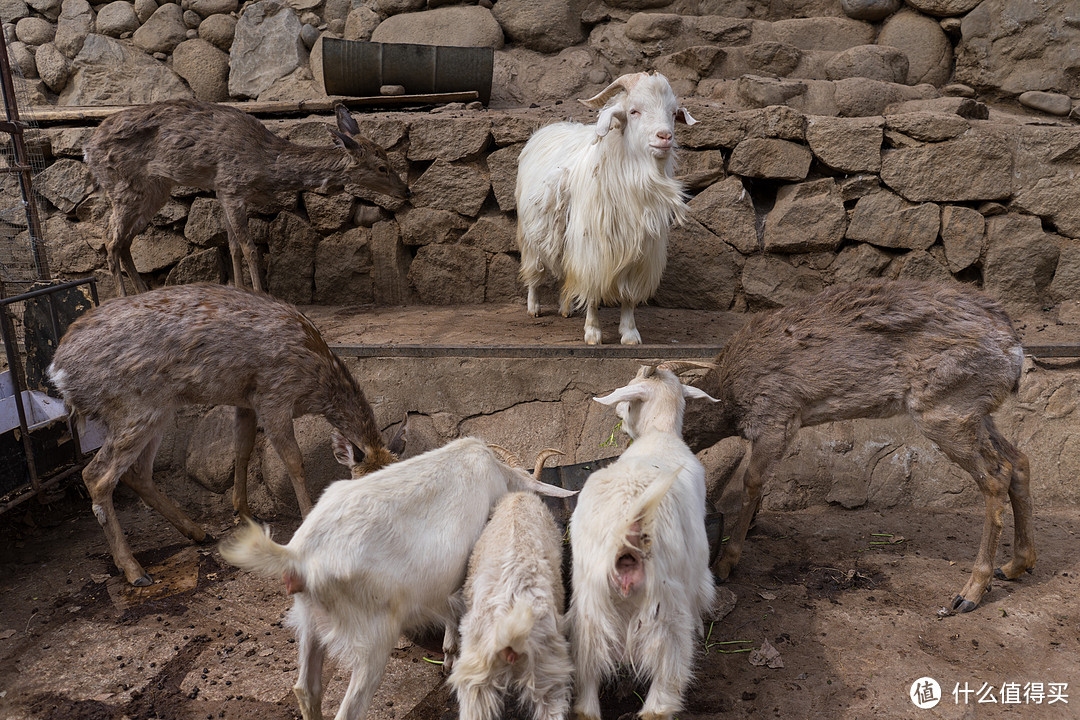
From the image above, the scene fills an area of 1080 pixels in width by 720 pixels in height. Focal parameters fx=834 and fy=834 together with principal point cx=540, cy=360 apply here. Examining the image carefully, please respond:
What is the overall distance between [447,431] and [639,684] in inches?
80.3

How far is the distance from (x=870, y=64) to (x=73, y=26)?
274 inches

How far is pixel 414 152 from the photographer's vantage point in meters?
6.11

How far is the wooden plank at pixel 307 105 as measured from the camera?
6281 millimetres

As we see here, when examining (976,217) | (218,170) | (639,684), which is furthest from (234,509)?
(976,217)

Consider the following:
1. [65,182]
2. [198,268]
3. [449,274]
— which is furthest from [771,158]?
[65,182]

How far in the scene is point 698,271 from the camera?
611cm

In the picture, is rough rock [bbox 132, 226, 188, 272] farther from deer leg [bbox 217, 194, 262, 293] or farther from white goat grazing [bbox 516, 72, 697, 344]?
white goat grazing [bbox 516, 72, 697, 344]

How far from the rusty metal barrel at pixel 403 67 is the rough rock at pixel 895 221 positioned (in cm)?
298

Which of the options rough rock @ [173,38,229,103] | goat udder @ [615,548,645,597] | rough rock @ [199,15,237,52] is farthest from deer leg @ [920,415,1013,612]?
rough rock @ [199,15,237,52]

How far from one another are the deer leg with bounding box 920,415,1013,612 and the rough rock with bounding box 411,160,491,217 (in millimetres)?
3561

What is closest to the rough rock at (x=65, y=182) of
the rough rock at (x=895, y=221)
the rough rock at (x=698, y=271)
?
the rough rock at (x=698, y=271)

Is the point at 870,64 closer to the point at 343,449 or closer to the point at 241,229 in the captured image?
the point at 241,229

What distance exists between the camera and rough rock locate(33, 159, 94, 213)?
6258 mm

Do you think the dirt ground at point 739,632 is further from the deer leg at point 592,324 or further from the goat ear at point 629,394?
the deer leg at point 592,324
